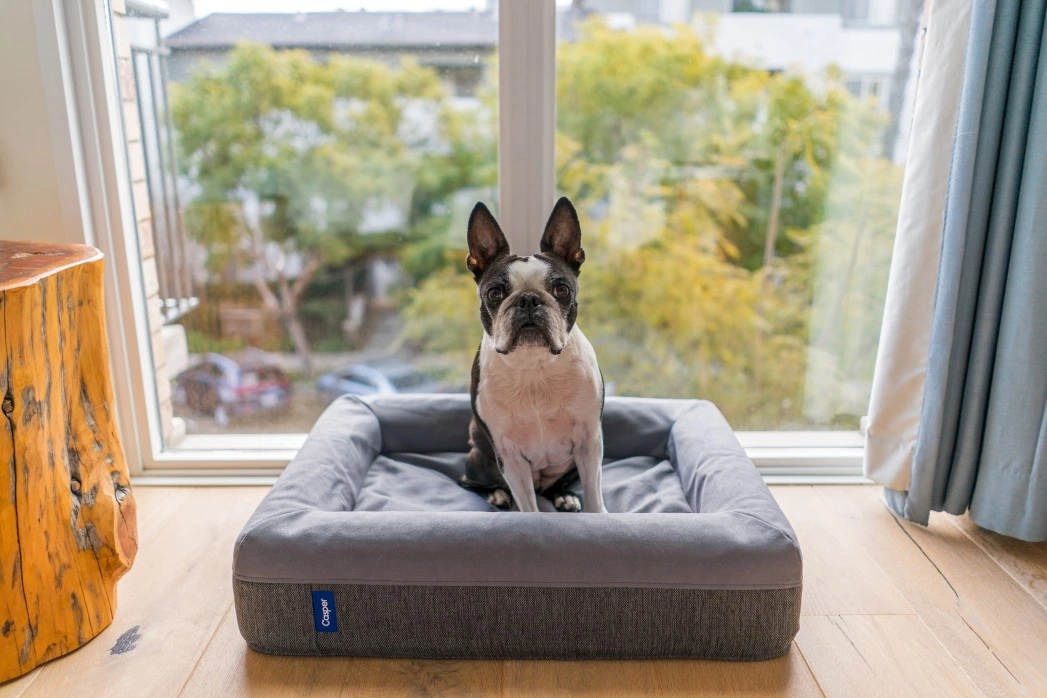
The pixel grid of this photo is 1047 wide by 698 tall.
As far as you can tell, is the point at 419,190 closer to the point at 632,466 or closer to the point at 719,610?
the point at 632,466

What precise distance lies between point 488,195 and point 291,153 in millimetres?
659

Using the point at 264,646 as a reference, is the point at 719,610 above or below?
above

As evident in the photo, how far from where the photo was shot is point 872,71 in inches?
102

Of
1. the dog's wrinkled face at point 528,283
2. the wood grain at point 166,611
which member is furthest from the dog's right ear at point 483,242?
the wood grain at point 166,611

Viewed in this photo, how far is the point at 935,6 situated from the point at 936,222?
56 centimetres

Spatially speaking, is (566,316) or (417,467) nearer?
(566,316)

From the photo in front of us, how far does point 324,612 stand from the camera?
1.75 meters

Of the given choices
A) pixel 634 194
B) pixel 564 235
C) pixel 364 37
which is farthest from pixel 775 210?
pixel 364 37

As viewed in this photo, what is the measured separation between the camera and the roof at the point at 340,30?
99.5 inches

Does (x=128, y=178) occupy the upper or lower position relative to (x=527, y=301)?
upper

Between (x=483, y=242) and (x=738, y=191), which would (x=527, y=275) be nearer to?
(x=483, y=242)

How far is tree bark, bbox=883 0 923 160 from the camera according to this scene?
2516 mm

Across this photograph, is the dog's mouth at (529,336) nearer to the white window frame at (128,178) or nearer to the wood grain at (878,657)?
the white window frame at (128,178)


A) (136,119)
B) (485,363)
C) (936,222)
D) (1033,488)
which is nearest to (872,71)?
(936,222)
